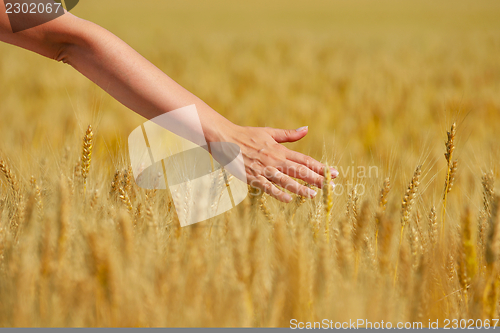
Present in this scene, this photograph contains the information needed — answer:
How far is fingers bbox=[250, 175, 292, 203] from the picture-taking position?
3.57 feet

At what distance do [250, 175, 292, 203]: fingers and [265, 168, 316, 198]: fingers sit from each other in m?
0.02

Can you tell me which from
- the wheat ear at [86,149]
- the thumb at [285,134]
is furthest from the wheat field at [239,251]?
the thumb at [285,134]

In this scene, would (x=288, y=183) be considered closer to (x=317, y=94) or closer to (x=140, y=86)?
(x=140, y=86)

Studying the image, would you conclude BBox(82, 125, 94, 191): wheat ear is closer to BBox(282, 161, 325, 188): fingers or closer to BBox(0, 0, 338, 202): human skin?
BBox(0, 0, 338, 202): human skin

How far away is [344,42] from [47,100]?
4.87 meters

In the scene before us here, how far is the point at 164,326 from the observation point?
0.58 metres

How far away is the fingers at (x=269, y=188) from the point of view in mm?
1088

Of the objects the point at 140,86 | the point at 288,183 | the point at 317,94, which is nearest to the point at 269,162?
the point at 288,183

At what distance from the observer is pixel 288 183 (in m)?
1.12

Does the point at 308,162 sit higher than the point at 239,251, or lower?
higher

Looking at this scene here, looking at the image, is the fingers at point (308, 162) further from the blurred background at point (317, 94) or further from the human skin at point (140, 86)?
the blurred background at point (317, 94)

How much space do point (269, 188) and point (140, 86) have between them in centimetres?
46

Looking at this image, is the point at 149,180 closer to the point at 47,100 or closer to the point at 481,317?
the point at 481,317

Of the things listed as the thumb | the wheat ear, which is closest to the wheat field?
the wheat ear
